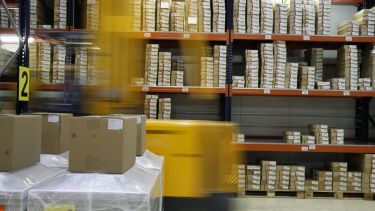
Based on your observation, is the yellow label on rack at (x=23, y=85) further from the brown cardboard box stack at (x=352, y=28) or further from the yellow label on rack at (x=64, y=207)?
the brown cardboard box stack at (x=352, y=28)

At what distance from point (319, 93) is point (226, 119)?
1790 millimetres

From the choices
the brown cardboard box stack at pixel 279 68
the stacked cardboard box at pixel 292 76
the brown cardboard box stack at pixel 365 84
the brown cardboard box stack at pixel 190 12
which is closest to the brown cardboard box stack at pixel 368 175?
the brown cardboard box stack at pixel 365 84

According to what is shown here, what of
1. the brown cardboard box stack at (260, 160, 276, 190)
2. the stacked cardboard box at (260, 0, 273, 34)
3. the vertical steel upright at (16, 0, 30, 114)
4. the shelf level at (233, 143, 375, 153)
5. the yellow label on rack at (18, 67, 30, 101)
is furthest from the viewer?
the stacked cardboard box at (260, 0, 273, 34)

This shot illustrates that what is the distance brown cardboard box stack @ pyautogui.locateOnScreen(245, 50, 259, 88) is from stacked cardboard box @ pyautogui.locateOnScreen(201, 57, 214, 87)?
0.66m

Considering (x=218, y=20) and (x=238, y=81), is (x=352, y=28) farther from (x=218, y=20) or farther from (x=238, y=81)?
(x=218, y=20)

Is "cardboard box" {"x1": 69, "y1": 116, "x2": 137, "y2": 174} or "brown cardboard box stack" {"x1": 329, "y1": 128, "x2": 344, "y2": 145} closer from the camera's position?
"cardboard box" {"x1": 69, "y1": 116, "x2": 137, "y2": 174}

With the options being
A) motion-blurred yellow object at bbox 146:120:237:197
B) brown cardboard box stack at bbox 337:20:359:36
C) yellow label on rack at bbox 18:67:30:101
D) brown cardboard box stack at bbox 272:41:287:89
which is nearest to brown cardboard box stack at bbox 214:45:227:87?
brown cardboard box stack at bbox 272:41:287:89

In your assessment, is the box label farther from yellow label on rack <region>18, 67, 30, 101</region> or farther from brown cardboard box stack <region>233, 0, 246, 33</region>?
brown cardboard box stack <region>233, 0, 246, 33</region>

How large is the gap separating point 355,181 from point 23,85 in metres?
6.11

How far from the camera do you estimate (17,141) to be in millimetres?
2990

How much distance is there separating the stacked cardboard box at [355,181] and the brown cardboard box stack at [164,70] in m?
3.79

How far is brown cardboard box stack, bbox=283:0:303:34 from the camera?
8.04 m

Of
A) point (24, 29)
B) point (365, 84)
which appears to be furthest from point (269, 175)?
point (24, 29)

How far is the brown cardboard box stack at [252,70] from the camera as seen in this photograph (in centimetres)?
800
